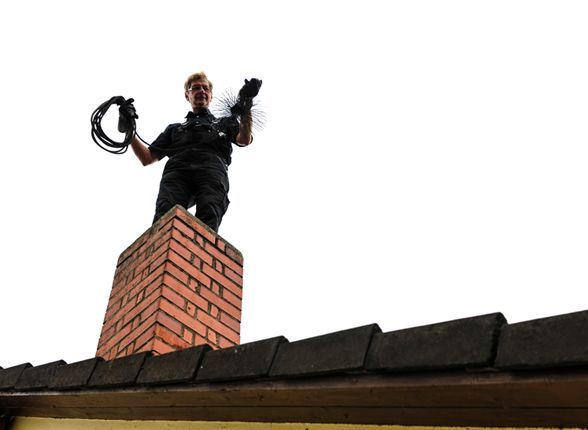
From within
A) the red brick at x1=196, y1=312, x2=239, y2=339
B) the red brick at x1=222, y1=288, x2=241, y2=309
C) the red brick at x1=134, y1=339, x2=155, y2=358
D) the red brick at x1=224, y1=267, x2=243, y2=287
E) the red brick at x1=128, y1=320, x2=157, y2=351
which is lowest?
the red brick at x1=134, y1=339, x2=155, y2=358

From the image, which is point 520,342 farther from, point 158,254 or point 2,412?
point 2,412

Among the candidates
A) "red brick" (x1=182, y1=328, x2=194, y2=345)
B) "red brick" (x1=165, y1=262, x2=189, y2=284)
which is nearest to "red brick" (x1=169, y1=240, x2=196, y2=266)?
"red brick" (x1=165, y1=262, x2=189, y2=284)

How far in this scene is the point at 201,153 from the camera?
14.3 ft

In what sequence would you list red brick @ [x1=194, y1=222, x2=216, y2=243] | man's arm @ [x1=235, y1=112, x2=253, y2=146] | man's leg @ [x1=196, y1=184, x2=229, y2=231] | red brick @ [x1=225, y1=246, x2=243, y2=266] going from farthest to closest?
man's arm @ [x1=235, y1=112, x2=253, y2=146]
man's leg @ [x1=196, y1=184, x2=229, y2=231]
red brick @ [x1=225, y1=246, x2=243, y2=266]
red brick @ [x1=194, y1=222, x2=216, y2=243]

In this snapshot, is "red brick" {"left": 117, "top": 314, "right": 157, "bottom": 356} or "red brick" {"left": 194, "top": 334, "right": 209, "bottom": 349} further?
"red brick" {"left": 194, "top": 334, "right": 209, "bottom": 349}

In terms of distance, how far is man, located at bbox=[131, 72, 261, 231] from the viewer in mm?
4125

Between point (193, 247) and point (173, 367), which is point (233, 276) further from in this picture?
point (173, 367)

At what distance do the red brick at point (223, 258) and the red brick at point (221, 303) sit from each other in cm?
29

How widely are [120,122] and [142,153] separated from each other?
1.14ft

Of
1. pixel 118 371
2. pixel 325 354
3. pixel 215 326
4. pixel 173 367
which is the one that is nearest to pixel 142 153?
pixel 215 326

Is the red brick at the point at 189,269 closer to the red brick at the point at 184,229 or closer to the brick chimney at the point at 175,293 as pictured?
the brick chimney at the point at 175,293

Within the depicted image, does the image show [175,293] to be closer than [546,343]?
No

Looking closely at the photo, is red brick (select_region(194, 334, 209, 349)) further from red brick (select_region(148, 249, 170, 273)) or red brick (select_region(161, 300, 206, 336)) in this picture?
red brick (select_region(148, 249, 170, 273))

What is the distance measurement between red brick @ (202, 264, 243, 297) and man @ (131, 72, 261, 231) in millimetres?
527
